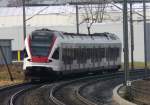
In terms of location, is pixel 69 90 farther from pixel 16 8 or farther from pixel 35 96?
pixel 16 8

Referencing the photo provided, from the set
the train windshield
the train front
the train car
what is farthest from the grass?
the train windshield

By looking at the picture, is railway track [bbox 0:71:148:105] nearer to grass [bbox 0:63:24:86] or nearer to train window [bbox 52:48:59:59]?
train window [bbox 52:48:59:59]

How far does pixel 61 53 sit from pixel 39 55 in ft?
6.36

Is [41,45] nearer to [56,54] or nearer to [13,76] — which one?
[56,54]

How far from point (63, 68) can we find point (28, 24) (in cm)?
5192

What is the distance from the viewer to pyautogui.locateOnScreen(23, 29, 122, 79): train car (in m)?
38.3

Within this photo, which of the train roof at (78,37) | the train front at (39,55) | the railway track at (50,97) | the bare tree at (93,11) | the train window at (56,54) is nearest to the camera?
the railway track at (50,97)

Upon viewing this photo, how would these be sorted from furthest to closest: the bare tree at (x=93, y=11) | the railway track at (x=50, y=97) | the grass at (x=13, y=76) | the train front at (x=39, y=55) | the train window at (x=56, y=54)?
the bare tree at (x=93, y=11), the grass at (x=13, y=76), the train window at (x=56, y=54), the train front at (x=39, y=55), the railway track at (x=50, y=97)

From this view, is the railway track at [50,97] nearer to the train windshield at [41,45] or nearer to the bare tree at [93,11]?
the train windshield at [41,45]

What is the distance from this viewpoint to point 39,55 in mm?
38281

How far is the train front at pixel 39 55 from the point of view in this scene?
38219 mm

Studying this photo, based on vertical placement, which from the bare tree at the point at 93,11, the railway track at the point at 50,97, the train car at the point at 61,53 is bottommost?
the railway track at the point at 50,97

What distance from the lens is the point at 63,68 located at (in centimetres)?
3997

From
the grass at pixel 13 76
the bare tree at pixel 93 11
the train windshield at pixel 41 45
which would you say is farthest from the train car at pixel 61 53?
the bare tree at pixel 93 11
